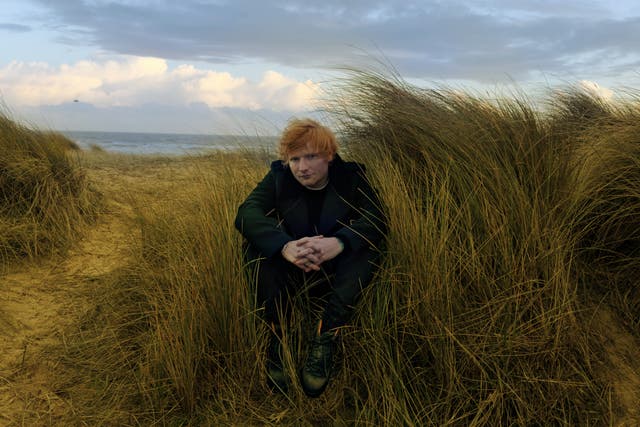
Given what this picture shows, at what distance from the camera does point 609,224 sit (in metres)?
3.08

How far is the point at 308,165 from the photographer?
267 centimetres

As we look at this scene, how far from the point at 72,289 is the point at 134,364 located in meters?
1.43

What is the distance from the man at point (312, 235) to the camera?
2.46 m

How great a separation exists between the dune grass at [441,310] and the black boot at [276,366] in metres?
0.06

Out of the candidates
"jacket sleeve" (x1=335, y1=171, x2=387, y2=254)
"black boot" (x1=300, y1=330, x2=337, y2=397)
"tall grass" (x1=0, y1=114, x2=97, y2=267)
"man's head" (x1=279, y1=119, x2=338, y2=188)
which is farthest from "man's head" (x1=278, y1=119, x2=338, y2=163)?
"tall grass" (x1=0, y1=114, x2=97, y2=267)

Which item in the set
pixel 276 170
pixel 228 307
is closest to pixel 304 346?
pixel 228 307

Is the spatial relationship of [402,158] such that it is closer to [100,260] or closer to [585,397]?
[585,397]

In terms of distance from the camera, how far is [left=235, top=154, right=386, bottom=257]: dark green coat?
2.65 meters

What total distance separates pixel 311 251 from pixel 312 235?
1.13 ft

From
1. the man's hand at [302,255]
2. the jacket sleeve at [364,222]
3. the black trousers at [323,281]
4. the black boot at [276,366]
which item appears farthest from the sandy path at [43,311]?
the jacket sleeve at [364,222]

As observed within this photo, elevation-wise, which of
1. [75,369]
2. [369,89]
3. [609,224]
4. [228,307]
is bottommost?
[75,369]

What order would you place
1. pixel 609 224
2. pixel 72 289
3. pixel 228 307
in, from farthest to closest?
1. pixel 72 289
2. pixel 609 224
3. pixel 228 307

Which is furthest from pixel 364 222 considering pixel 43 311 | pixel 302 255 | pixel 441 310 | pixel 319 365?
pixel 43 311

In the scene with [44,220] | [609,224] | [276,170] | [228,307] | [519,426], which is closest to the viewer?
[519,426]
